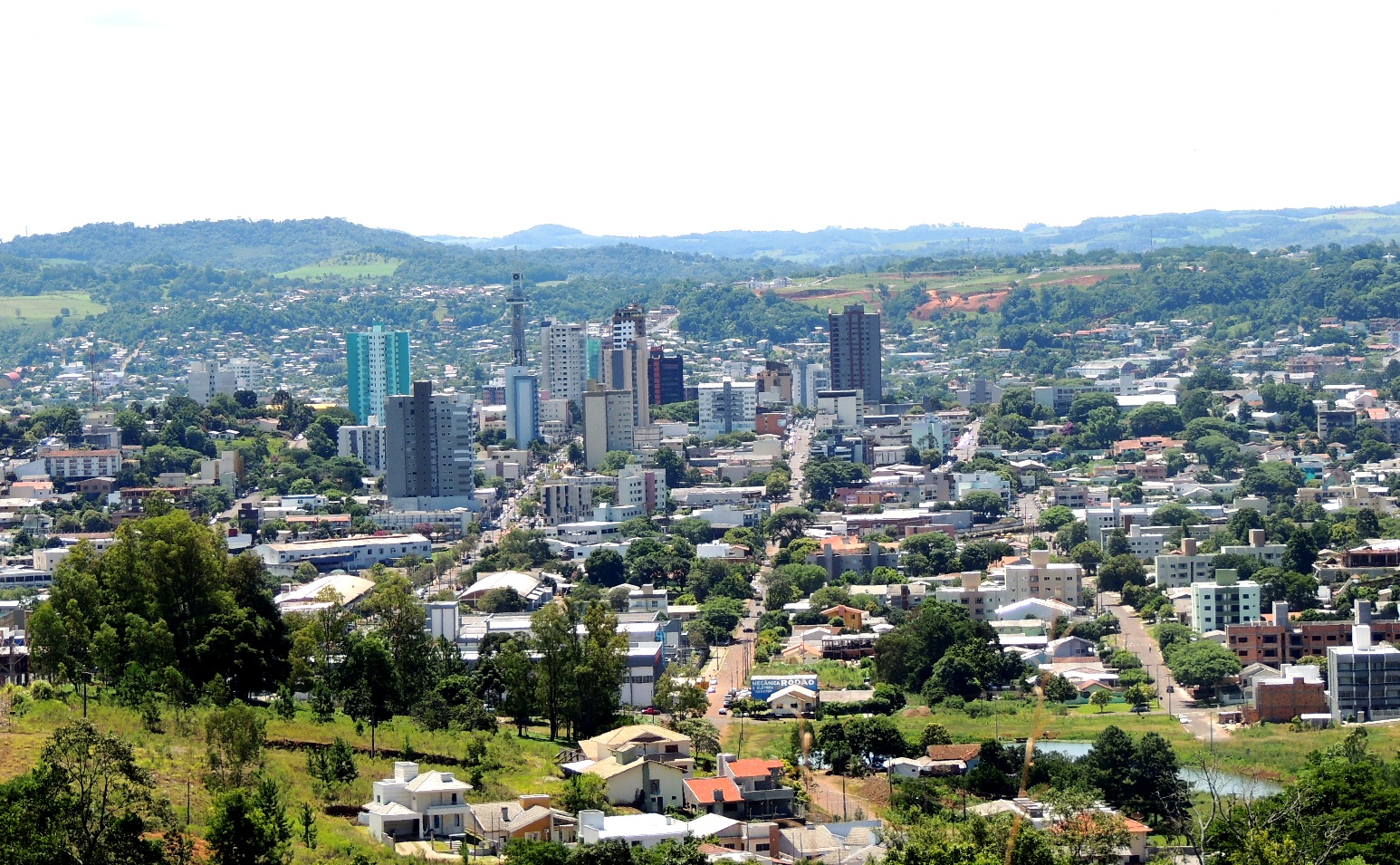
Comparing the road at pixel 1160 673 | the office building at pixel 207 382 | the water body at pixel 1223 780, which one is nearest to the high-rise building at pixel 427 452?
the office building at pixel 207 382

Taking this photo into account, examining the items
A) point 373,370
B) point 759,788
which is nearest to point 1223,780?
point 759,788

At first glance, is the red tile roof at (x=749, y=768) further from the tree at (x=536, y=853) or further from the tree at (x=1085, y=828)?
the tree at (x=536, y=853)

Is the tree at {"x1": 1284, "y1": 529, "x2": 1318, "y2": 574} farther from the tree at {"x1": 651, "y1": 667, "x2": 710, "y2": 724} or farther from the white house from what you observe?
Result: the white house

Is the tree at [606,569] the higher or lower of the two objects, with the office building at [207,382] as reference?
lower

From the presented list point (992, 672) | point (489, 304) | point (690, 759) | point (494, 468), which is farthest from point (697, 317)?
point (690, 759)

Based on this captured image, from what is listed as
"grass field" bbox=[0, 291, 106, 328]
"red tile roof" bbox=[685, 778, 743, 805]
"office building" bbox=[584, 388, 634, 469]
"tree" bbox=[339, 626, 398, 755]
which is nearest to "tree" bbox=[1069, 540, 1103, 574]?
"office building" bbox=[584, 388, 634, 469]
